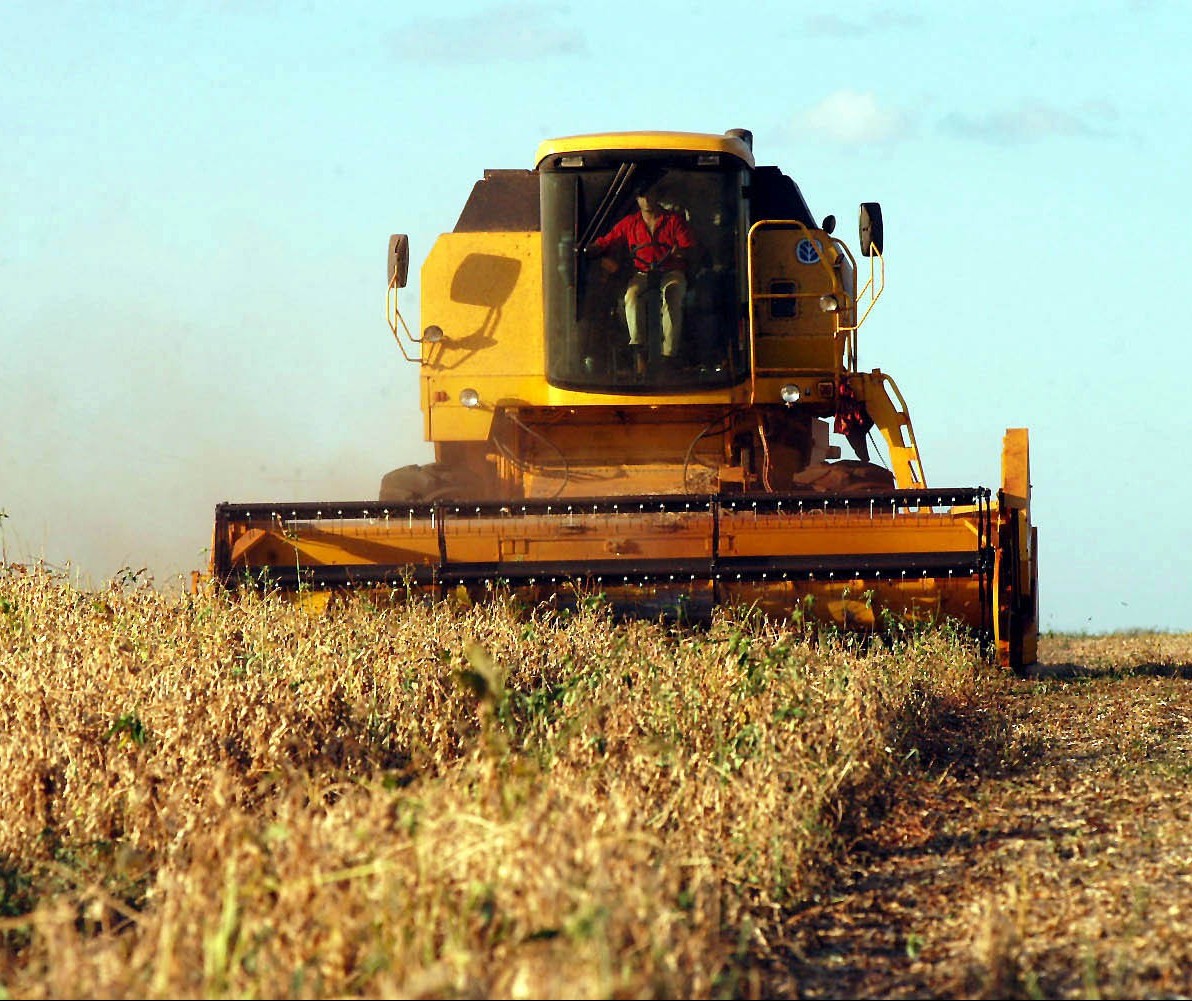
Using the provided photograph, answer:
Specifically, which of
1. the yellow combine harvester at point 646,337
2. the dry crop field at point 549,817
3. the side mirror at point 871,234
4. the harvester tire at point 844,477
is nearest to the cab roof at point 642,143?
the yellow combine harvester at point 646,337

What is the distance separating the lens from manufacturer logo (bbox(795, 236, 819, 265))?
11.2 meters

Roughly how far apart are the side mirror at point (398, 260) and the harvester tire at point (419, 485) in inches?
45.2

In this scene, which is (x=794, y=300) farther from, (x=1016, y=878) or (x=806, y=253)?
(x=1016, y=878)

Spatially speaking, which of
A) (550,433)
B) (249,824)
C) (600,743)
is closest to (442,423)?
(550,433)

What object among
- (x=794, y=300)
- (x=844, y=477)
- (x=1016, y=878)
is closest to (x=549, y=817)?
(x=1016, y=878)

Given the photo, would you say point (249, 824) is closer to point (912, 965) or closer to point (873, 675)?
point (912, 965)

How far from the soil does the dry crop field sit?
1cm

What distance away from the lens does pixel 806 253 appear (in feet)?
36.8

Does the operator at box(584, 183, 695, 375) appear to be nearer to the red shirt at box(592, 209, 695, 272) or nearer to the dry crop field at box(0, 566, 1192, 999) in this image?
the red shirt at box(592, 209, 695, 272)

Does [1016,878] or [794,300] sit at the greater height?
[794,300]

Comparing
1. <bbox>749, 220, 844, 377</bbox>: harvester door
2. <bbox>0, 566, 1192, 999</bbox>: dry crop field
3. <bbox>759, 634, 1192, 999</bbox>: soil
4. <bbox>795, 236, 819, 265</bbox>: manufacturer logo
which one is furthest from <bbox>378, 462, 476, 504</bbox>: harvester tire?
<bbox>759, 634, 1192, 999</bbox>: soil

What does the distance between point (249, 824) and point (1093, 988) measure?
5.79 feet

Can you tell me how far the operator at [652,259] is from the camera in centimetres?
1072

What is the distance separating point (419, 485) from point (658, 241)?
2.07 metres
